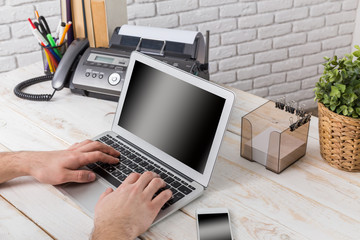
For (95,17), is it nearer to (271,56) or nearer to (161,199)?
(161,199)

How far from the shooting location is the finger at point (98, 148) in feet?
3.46

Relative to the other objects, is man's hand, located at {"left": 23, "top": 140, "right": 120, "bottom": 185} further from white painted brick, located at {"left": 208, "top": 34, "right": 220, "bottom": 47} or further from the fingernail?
white painted brick, located at {"left": 208, "top": 34, "right": 220, "bottom": 47}

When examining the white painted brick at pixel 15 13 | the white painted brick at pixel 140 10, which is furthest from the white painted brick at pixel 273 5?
the white painted brick at pixel 15 13

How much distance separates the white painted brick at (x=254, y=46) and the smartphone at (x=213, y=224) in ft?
5.81

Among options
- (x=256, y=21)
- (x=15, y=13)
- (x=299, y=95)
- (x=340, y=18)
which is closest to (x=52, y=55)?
(x=15, y=13)

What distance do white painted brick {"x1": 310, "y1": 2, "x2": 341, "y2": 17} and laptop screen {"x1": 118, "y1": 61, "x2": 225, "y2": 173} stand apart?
186 cm

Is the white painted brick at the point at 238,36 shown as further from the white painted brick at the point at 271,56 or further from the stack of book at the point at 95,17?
the stack of book at the point at 95,17

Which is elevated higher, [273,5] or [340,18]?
[273,5]

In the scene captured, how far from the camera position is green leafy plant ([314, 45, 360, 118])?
96cm

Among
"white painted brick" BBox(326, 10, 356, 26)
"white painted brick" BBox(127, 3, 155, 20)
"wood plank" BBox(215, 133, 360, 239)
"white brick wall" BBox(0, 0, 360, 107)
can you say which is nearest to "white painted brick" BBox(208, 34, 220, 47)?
"white brick wall" BBox(0, 0, 360, 107)

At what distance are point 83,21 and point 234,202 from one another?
0.94 m

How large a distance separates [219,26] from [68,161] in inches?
64.0

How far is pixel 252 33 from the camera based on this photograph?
255 centimetres

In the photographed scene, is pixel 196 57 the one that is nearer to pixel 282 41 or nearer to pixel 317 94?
pixel 317 94
